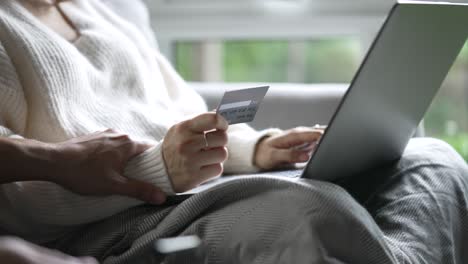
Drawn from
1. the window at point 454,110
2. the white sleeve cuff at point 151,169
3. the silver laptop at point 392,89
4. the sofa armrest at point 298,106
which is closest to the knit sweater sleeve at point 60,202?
the white sleeve cuff at point 151,169

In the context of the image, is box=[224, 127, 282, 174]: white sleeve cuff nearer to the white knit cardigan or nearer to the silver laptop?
the white knit cardigan

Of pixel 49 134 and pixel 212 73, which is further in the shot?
pixel 212 73

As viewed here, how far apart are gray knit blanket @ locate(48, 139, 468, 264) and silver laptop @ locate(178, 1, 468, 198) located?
5cm

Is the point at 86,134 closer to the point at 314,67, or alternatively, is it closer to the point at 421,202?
the point at 421,202

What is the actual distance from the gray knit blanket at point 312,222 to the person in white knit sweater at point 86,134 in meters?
0.05

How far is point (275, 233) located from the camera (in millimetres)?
854

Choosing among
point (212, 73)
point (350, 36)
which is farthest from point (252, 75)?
point (350, 36)

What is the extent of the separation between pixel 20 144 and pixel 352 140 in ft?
1.45

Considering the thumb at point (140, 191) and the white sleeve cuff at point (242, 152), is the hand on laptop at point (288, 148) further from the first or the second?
the thumb at point (140, 191)

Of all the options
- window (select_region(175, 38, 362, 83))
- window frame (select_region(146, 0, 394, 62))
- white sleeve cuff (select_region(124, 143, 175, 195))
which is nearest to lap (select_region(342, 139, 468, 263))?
white sleeve cuff (select_region(124, 143, 175, 195))

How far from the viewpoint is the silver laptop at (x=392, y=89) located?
89cm

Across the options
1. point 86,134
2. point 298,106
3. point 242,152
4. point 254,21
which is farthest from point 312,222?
Result: point 254,21

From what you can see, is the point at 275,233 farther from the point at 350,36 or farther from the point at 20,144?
the point at 350,36

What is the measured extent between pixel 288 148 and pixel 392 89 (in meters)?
0.36
